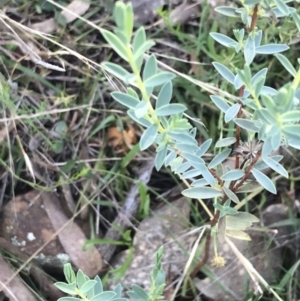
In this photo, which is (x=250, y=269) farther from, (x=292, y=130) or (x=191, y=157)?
(x=292, y=130)

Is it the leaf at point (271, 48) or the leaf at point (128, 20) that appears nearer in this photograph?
the leaf at point (128, 20)

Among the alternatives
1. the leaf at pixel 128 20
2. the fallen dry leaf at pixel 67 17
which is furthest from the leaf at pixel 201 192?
the fallen dry leaf at pixel 67 17

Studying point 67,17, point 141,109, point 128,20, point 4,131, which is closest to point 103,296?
point 141,109

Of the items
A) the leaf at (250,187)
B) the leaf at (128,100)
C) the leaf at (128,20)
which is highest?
the leaf at (128,20)

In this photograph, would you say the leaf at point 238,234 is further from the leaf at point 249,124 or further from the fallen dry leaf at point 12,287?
the fallen dry leaf at point 12,287

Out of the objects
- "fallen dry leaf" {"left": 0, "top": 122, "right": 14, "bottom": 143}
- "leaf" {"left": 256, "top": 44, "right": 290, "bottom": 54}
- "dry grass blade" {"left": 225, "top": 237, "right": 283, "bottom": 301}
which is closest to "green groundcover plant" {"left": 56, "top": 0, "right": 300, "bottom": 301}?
"leaf" {"left": 256, "top": 44, "right": 290, "bottom": 54}

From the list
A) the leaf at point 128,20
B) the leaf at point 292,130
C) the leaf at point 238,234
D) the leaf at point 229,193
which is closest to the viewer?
the leaf at point 128,20

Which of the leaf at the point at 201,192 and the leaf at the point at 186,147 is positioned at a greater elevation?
the leaf at the point at 186,147

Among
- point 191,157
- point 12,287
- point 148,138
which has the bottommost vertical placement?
point 12,287
